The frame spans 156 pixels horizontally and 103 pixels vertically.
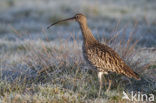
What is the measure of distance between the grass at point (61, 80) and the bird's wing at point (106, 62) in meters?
0.38

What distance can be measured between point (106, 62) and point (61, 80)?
0.90 metres

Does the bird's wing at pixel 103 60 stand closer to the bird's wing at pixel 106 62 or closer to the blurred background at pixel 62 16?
the bird's wing at pixel 106 62

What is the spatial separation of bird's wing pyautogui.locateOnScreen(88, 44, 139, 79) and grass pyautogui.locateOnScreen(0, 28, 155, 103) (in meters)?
0.38

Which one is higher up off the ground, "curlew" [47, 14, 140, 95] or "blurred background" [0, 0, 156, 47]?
"curlew" [47, 14, 140, 95]

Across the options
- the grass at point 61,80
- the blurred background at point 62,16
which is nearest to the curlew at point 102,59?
the grass at point 61,80

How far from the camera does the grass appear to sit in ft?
16.4

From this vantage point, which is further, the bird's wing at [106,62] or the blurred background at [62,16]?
the blurred background at [62,16]

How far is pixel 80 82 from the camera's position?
5512mm

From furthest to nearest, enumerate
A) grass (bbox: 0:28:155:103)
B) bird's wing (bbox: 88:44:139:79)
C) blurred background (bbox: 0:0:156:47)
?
→ blurred background (bbox: 0:0:156:47), bird's wing (bbox: 88:44:139:79), grass (bbox: 0:28:155:103)

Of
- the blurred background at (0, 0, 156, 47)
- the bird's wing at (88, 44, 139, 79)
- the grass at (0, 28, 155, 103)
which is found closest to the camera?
the grass at (0, 28, 155, 103)

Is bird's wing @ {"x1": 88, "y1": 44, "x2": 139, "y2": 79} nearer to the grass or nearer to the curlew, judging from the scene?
the curlew

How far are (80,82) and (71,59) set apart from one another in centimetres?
77

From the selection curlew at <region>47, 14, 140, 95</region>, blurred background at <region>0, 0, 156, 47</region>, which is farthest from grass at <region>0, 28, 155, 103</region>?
blurred background at <region>0, 0, 156, 47</region>

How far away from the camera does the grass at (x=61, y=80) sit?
4.98m
